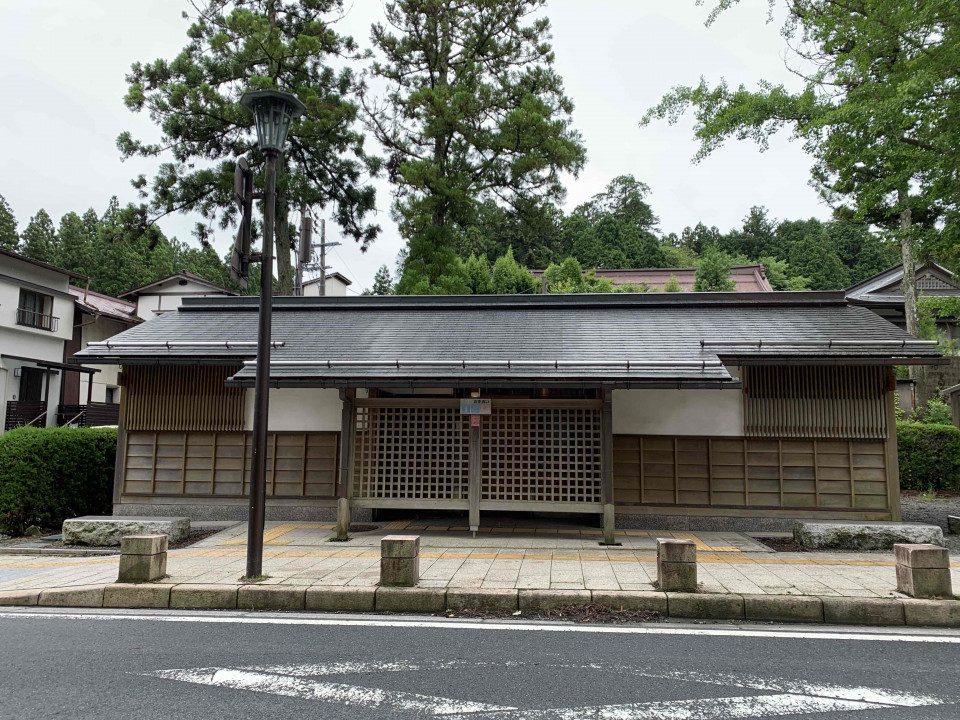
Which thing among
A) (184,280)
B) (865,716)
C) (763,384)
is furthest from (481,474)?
(184,280)

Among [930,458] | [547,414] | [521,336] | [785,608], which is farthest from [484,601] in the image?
[930,458]

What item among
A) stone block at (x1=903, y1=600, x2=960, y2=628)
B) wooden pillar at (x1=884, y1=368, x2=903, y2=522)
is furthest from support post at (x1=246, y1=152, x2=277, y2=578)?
wooden pillar at (x1=884, y1=368, x2=903, y2=522)

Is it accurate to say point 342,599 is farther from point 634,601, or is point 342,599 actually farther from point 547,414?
point 547,414

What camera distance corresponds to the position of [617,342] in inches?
434

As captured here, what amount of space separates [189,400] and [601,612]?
364 inches

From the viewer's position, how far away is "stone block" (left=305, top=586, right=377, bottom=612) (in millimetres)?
6496

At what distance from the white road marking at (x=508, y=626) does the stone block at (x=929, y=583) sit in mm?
633

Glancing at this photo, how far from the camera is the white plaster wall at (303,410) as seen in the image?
1178 centimetres

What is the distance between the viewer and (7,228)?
49844mm

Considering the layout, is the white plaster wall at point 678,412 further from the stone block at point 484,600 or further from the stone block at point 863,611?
the stone block at point 484,600

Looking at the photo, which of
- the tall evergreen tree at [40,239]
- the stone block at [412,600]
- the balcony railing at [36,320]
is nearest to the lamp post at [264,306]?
the stone block at [412,600]

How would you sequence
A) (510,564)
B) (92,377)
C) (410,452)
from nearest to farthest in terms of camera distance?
(510,564), (410,452), (92,377)

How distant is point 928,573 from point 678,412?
5059mm

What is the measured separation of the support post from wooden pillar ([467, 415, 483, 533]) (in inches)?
145
